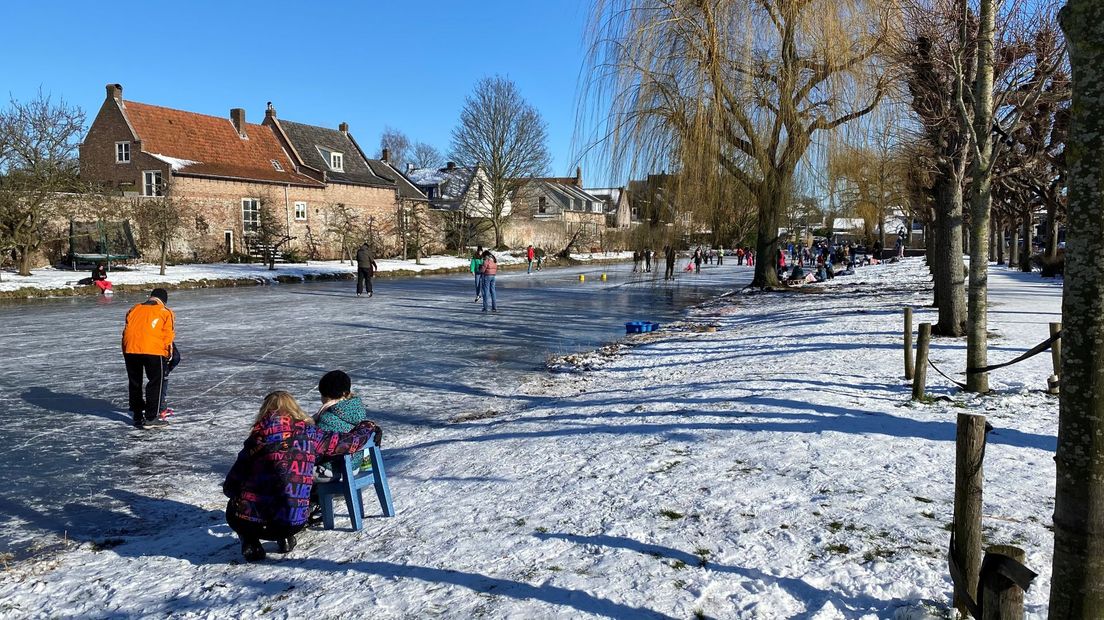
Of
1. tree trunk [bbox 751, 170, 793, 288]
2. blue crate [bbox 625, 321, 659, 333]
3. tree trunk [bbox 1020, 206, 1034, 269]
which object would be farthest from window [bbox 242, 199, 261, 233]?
tree trunk [bbox 1020, 206, 1034, 269]

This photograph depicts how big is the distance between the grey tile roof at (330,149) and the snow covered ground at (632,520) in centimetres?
4649

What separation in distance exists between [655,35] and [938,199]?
5477 mm

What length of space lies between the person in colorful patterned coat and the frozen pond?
1499mm

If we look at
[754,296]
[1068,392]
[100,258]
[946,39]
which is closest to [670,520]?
[1068,392]

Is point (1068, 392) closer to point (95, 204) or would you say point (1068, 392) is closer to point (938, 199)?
point (938, 199)

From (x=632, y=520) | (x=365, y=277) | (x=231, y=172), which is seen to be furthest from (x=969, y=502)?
(x=231, y=172)

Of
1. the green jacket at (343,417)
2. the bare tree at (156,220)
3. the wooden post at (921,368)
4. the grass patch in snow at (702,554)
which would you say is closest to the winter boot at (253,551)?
the green jacket at (343,417)

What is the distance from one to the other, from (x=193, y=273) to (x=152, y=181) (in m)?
11.7

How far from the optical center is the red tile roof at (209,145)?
141 ft

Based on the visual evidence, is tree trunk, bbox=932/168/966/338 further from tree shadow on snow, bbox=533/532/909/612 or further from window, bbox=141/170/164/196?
window, bbox=141/170/164/196

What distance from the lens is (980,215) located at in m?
7.38

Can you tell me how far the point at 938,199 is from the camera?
41.0ft

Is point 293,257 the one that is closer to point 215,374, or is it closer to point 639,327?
point 639,327

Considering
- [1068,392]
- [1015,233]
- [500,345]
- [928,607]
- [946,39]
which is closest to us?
[1068,392]
